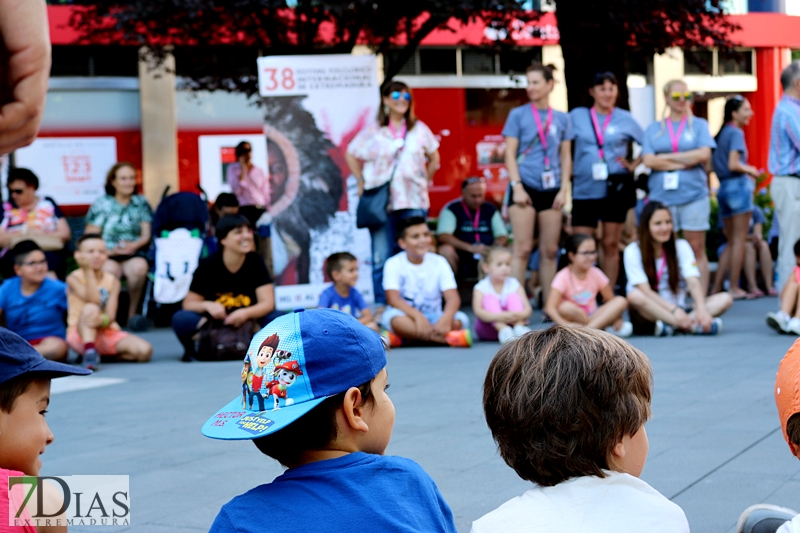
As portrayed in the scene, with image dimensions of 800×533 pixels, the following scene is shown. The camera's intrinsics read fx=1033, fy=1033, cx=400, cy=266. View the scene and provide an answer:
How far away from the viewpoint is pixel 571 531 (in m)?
1.83

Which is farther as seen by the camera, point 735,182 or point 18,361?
point 735,182

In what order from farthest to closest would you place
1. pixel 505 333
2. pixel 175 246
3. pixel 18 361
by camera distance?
1. pixel 175 246
2. pixel 505 333
3. pixel 18 361

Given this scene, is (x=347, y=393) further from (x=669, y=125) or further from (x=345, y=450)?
(x=669, y=125)

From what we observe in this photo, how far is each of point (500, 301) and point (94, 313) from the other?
3259 millimetres

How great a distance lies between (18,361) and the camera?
2.24 metres

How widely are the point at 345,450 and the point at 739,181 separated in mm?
9357

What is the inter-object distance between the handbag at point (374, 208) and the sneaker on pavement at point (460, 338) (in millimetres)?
1298

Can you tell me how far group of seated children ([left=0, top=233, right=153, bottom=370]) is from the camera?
7.86 m

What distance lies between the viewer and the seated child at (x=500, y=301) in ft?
27.9

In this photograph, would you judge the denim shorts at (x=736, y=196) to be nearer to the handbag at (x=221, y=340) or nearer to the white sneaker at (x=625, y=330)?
the white sneaker at (x=625, y=330)

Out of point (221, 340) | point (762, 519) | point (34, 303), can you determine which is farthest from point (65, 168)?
point (762, 519)

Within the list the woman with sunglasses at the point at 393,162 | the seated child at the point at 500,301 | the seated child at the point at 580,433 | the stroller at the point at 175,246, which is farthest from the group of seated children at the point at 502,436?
the stroller at the point at 175,246

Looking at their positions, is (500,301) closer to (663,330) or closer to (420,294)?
(420,294)

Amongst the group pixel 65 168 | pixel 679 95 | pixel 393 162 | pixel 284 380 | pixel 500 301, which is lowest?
pixel 500 301
